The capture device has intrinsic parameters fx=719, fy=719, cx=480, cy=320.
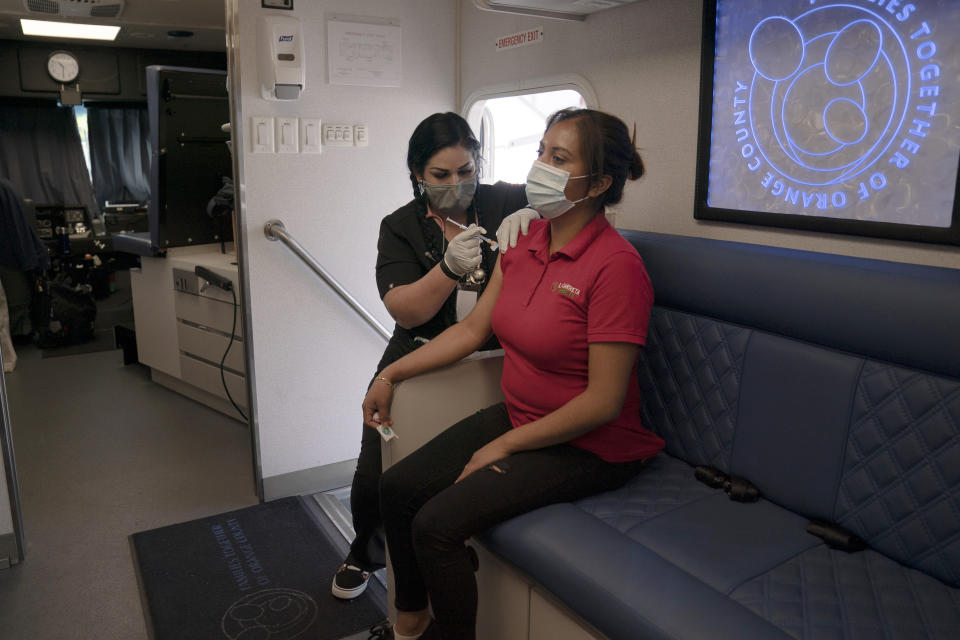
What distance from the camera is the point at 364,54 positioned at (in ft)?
10.00

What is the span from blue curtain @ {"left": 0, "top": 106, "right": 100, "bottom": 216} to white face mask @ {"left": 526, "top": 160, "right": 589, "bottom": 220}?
7.20 metres

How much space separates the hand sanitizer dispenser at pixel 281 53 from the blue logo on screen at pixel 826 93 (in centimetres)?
165

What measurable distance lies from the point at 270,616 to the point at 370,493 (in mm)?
500

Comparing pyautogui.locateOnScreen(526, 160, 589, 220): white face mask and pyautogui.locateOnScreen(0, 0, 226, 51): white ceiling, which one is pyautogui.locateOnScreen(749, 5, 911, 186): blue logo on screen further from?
pyautogui.locateOnScreen(0, 0, 226, 51): white ceiling

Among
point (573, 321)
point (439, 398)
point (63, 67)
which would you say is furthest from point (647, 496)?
point (63, 67)

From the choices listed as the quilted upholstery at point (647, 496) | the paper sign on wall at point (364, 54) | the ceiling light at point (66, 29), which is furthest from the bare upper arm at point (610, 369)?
the ceiling light at point (66, 29)

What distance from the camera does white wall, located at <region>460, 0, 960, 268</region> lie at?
2145 millimetres

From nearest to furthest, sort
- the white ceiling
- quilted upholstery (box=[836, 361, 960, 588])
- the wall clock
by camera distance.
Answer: quilted upholstery (box=[836, 361, 960, 588]) < the white ceiling < the wall clock

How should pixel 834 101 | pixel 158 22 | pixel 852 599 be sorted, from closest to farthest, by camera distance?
pixel 852 599, pixel 834 101, pixel 158 22

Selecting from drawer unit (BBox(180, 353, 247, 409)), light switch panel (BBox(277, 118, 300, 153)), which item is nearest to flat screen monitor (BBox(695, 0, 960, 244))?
light switch panel (BBox(277, 118, 300, 153))

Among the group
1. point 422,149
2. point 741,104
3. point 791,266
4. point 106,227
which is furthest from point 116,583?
point 106,227

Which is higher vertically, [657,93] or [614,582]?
[657,93]

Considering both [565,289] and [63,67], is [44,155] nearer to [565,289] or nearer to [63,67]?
[63,67]

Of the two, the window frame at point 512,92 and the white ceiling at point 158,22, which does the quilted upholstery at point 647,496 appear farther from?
the white ceiling at point 158,22
